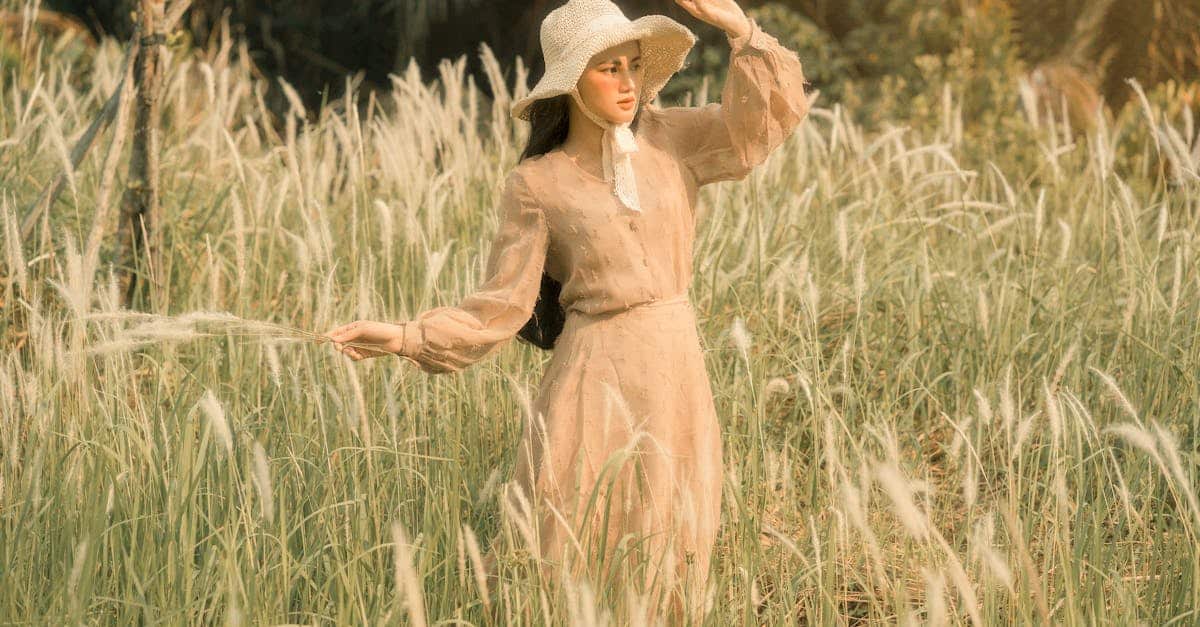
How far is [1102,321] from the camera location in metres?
3.48

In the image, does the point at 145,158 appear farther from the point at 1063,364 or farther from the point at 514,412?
the point at 1063,364

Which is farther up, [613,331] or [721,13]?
[721,13]

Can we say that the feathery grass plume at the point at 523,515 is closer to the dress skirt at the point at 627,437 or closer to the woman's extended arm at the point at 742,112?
the dress skirt at the point at 627,437

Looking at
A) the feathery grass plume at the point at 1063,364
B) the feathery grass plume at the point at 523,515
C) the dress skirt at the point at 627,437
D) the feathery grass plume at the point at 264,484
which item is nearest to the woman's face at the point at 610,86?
the dress skirt at the point at 627,437

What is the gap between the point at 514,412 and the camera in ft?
9.85

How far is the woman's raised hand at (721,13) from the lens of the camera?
223 centimetres

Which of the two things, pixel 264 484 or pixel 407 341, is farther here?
pixel 407 341

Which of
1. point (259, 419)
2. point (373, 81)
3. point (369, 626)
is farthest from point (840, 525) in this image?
point (373, 81)

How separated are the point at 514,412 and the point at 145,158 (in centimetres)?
132

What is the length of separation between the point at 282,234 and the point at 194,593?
1892mm

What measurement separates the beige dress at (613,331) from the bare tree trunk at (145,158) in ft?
4.79

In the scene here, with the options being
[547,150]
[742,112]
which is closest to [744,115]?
[742,112]

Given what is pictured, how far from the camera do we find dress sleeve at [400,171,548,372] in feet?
7.56

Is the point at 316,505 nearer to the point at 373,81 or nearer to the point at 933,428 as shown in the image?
the point at 933,428
